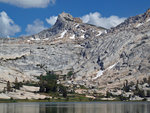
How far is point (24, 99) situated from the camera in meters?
198

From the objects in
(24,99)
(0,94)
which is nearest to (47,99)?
(24,99)

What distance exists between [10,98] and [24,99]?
9355 mm

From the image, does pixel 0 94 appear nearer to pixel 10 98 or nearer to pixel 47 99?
pixel 10 98

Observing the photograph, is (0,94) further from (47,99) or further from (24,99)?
(47,99)

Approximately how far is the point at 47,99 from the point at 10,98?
24204 mm

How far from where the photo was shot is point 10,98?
194000mm

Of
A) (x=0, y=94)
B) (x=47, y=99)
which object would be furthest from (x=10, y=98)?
(x=47, y=99)

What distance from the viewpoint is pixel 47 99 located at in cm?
19800

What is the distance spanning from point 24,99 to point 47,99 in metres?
15.3

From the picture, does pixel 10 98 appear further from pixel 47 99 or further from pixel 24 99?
pixel 47 99

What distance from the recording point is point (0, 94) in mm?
198125

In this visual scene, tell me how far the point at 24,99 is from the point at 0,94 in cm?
1646
